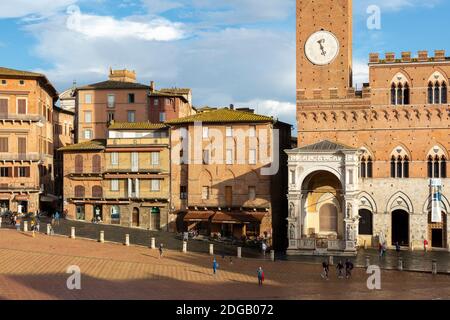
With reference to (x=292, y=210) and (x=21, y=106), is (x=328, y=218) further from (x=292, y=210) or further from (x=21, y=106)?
(x=21, y=106)

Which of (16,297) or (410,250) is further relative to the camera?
(410,250)

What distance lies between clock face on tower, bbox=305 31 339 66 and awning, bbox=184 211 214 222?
15.6 m

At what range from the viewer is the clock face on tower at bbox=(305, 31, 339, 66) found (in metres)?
58.8

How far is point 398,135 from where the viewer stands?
57.8 m

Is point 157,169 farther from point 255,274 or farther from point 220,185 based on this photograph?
point 255,274

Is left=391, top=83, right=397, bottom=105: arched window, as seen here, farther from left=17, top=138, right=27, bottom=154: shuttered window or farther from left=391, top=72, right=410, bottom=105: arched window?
left=17, top=138, right=27, bottom=154: shuttered window

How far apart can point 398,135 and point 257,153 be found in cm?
1183

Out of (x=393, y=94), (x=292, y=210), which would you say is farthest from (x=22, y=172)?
(x=393, y=94)

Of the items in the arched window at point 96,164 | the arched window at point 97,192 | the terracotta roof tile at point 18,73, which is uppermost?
the terracotta roof tile at point 18,73

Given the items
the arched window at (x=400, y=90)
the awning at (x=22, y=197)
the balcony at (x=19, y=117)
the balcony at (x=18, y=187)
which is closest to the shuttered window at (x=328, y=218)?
the arched window at (x=400, y=90)

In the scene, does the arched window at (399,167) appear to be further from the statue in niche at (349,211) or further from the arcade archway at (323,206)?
the statue in niche at (349,211)

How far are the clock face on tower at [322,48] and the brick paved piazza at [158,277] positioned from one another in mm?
18468

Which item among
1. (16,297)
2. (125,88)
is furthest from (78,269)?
(125,88)

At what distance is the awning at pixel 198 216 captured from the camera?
196 feet
